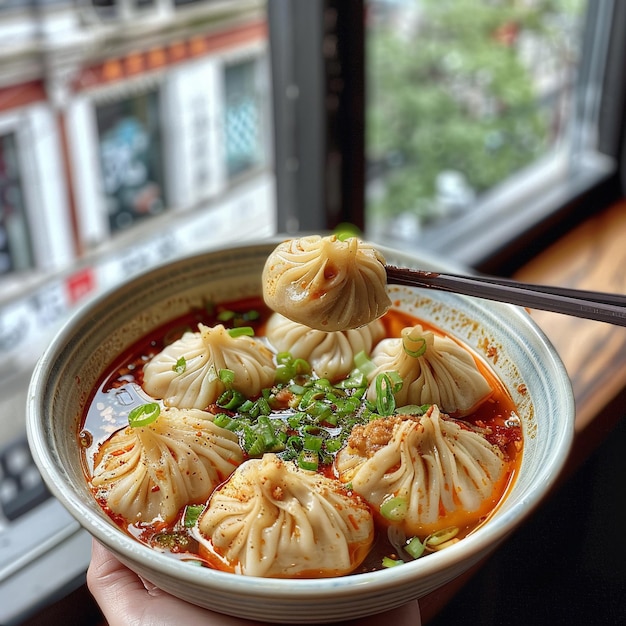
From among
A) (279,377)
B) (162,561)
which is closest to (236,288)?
(279,377)

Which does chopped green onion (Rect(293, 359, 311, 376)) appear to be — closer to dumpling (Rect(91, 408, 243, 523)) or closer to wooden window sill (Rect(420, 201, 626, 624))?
dumpling (Rect(91, 408, 243, 523))

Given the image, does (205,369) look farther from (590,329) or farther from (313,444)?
(590,329)

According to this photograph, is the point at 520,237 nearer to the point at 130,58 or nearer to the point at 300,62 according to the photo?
the point at 300,62

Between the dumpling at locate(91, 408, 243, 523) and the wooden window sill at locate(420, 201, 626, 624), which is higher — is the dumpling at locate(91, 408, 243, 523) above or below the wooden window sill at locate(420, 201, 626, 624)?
above

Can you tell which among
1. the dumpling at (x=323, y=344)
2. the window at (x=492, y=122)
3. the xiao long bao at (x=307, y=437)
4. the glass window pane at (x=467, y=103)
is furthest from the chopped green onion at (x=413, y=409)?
the glass window pane at (x=467, y=103)

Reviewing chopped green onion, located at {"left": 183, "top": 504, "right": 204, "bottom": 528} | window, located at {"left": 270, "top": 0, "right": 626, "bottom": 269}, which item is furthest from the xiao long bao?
window, located at {"left": 270, "top": 0, "right": 626, "bottom": 269}
